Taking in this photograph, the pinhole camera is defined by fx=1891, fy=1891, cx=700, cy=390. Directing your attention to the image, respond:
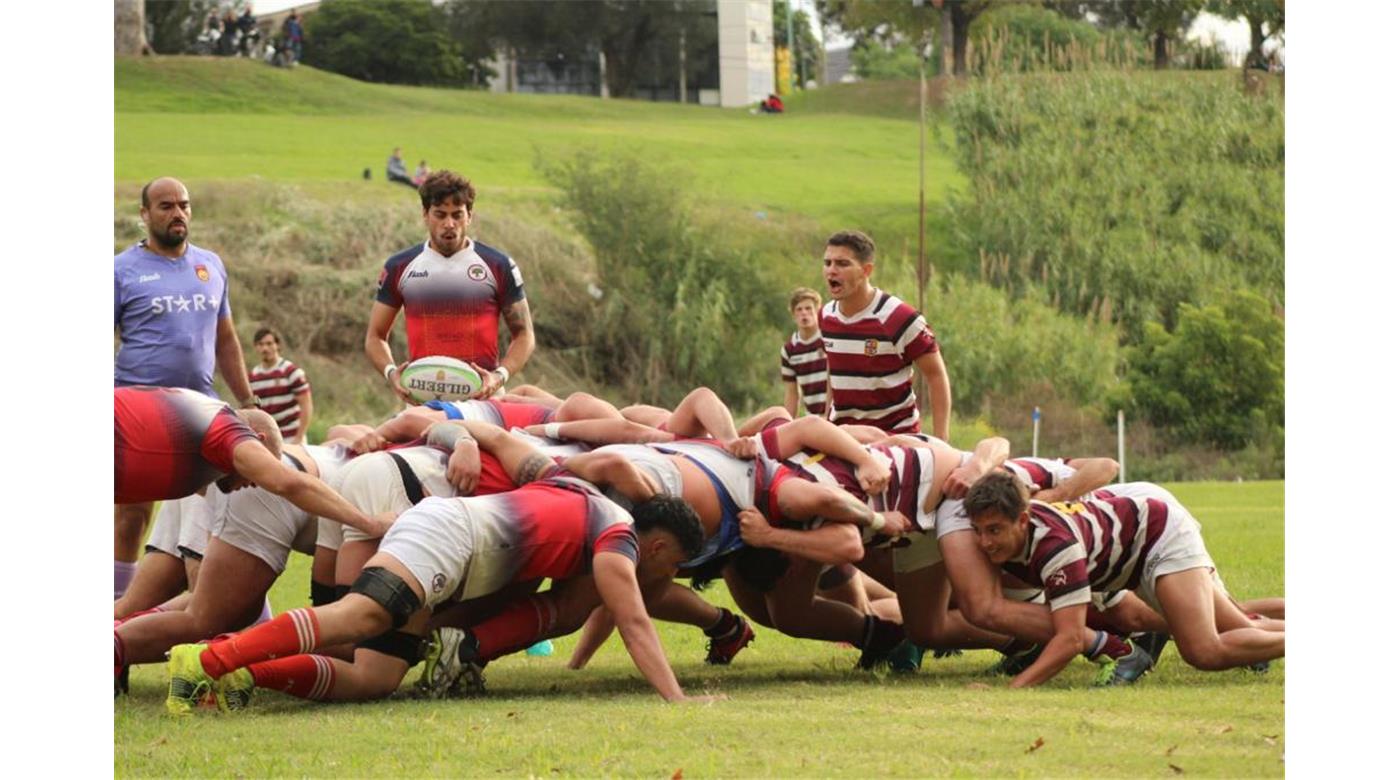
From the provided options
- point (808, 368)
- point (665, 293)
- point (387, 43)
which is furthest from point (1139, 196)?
point (387, 43)

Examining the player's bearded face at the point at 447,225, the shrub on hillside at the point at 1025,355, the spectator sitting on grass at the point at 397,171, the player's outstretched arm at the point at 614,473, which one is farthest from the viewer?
the spectator sitting on grass at the point at 397,171

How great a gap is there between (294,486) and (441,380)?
2142mm

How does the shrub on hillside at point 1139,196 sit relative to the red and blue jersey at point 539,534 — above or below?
above

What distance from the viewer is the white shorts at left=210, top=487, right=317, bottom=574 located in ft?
26.1

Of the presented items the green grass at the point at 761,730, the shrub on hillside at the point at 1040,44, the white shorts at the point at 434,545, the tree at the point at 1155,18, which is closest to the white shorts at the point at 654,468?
the white shorts at the point at 434,545

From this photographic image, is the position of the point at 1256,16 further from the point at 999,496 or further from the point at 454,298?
the point at 999,496

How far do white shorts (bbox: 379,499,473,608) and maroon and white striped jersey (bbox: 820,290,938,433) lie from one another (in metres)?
3.05

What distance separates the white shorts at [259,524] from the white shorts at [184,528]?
31 centimetres

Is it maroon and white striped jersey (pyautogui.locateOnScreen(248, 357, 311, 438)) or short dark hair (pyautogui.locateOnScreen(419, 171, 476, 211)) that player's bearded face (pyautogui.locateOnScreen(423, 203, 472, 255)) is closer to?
short dark hair (pyautogui.locateOnScreen(419, 171, 476, 211))

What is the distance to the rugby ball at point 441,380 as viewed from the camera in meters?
9.36

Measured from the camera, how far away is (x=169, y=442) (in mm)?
7359

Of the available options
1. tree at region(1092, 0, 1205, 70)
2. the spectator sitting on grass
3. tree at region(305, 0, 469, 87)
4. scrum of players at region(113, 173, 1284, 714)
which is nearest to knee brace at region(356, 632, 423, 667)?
scrum of players at region(113, 173, 1284, 714)

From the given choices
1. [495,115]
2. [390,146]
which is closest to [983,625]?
[390,146]

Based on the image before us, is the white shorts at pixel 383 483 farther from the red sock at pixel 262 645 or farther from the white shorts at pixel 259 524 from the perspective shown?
the red sock at pixel 262 645
